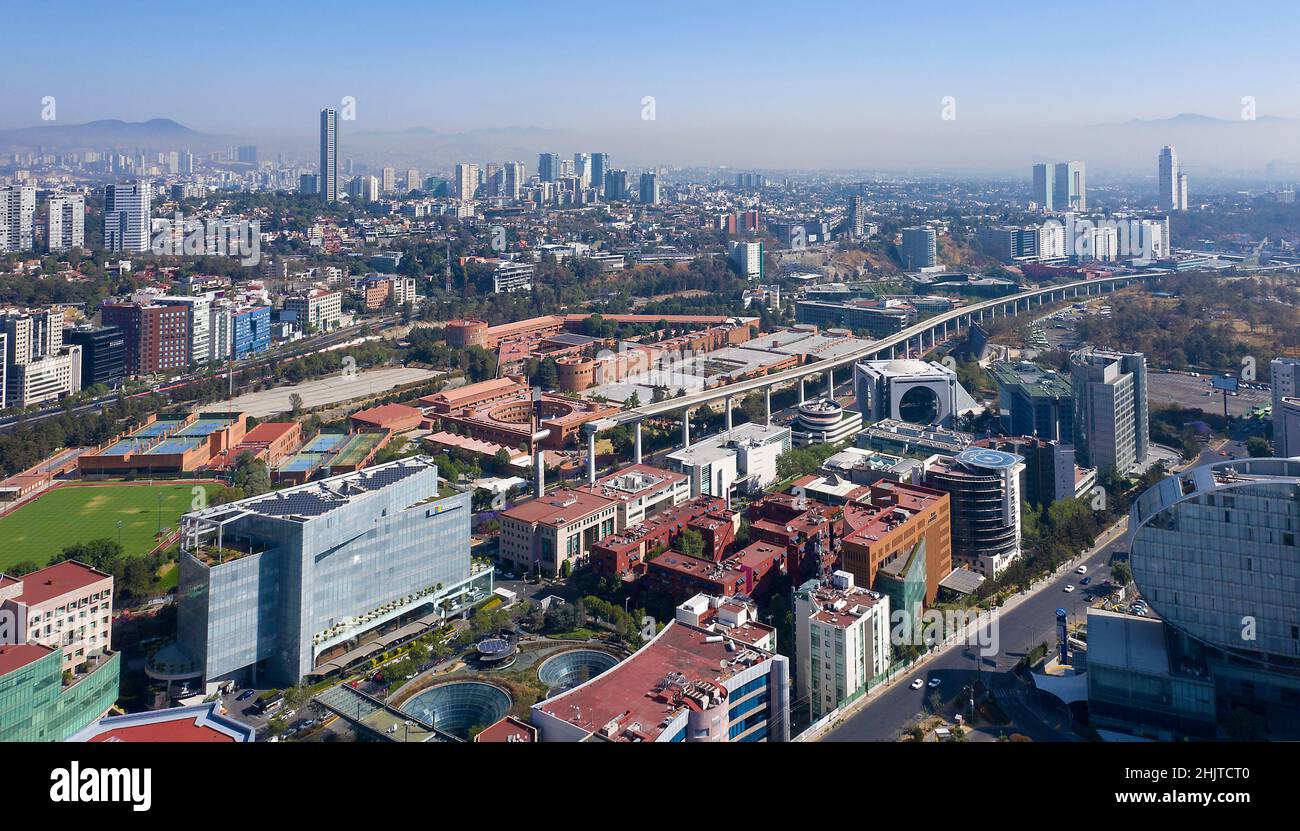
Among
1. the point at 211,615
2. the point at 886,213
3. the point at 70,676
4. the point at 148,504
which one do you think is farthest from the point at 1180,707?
the point at 886,213

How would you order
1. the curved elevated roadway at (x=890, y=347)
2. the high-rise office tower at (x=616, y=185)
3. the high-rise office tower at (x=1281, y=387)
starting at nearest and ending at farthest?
the high-rise office tower at (x=1281, y=387), the curved elevated roadway at (x=890, y=347), the high-rise office tower at (x=616, y=185)

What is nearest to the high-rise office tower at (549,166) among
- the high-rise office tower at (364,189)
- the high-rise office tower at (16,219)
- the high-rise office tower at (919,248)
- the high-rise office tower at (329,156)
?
the high-rise office tower at (364,189)

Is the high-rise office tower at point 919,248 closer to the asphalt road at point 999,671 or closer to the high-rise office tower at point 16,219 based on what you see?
the asphalt road at point 999,671

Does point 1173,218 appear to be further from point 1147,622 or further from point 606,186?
point 1147,622

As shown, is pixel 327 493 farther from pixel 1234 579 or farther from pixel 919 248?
pixel 919 248

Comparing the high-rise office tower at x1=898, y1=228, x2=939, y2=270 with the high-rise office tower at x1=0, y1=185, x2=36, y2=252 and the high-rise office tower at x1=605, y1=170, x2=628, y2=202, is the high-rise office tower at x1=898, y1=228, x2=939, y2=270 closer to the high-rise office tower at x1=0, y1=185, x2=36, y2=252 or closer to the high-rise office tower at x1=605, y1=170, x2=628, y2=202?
the high-rise office tower at x1=605, y1=170, x2=628, y2=202

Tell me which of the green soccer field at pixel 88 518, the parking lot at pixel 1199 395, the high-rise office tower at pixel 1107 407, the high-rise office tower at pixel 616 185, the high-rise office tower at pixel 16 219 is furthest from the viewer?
the high-rise office tower at pixel 616 185

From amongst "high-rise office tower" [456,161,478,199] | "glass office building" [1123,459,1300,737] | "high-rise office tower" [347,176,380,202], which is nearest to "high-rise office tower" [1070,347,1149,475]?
"glass office building" [1123,459,1300,737]
